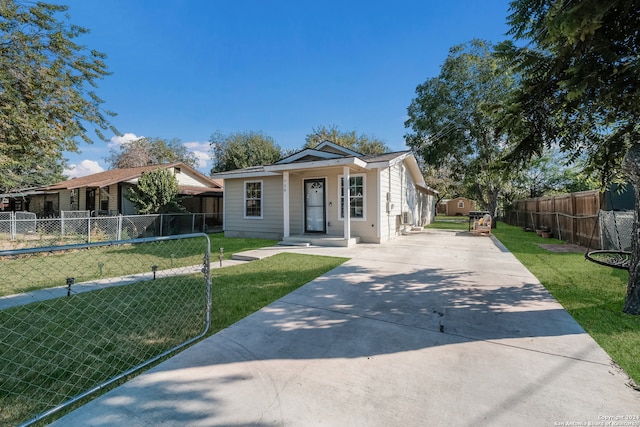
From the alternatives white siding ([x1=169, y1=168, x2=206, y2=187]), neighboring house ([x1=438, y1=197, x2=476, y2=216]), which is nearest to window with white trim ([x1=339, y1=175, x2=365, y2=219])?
white siding ([x1=169, y1=168, x2=206, y2=187])

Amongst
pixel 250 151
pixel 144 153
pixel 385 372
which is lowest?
pixel 385 372

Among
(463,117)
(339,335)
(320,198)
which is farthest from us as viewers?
(463,117)

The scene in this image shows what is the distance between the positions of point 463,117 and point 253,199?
13795 mm

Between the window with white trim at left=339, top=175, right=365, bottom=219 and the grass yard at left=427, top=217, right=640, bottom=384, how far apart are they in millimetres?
4931

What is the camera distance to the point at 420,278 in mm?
5477

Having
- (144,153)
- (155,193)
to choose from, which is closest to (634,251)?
(155,193)

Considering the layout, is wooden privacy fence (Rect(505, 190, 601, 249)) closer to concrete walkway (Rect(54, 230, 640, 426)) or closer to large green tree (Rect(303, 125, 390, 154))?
concrete walkway (Rect(54, 230, 640, 426))

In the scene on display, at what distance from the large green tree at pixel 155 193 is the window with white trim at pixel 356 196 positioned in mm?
9056

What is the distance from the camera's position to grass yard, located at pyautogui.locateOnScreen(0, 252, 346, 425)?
2363 millimetres

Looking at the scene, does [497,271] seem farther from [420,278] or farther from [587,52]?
[587,52]

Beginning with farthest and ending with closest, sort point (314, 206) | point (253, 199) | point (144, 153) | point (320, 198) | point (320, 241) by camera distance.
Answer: point (144, 153), point (253, 199), point (314, 206), point (320, 198), point (320, 241)

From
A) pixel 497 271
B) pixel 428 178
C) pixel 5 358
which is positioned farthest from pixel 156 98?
pixel 428 178

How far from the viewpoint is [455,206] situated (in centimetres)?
4362

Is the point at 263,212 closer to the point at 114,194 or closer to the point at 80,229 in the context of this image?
the point at 80,229
